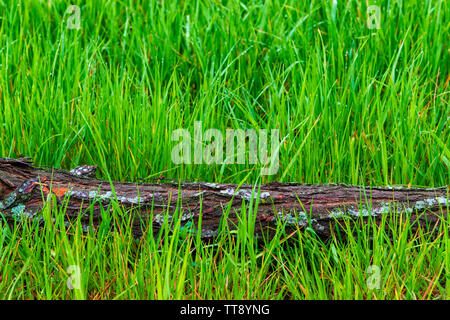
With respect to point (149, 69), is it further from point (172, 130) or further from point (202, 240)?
point (202, 240)

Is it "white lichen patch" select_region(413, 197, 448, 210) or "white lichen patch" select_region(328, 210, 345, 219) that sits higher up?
"white lichen patch" select_region(413, 197, 448, 210)

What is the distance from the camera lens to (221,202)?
7.22 ft

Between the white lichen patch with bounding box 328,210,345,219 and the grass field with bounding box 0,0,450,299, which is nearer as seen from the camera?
the grass field with bounding box 0,0,450,299

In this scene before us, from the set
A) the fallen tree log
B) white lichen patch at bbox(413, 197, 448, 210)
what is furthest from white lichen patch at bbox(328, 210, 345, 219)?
white lichen patch at bbox(413, 197, 448, 210)

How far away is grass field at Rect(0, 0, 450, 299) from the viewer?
2037mm

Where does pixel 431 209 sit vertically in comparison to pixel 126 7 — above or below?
below

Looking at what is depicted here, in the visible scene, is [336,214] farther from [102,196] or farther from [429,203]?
[102,196]

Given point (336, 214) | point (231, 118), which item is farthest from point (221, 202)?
point (231, 118)

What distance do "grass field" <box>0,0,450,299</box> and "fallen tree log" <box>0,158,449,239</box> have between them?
8 centimetres

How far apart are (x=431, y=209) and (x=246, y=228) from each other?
753 mm

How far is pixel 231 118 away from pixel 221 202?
78 centimetres

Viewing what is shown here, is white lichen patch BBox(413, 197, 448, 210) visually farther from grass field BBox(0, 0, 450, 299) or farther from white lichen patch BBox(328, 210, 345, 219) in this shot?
white lichen patch BBox(328, 210, 345, 219)

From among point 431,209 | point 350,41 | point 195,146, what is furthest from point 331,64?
point 431,209

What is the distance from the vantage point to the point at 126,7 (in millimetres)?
3682
